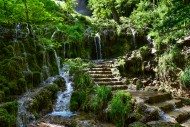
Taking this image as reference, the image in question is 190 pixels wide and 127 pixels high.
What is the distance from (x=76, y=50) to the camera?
17781 mm

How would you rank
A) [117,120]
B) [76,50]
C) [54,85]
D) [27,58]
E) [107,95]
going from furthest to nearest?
[76,50]
[27,58]
[54,85]
[107,95]
[117,120]

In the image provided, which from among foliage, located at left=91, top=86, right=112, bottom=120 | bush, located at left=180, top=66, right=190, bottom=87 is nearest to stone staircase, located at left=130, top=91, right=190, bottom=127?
bush, located at left=180, top=66, right=190, bottom=87

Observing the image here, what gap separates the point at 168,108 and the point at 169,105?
18 cm

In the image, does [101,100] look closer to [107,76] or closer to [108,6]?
[107,76]

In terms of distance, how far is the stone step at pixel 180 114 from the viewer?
885cm

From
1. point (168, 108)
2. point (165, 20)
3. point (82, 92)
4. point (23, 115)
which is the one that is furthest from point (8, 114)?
point (168, 108)

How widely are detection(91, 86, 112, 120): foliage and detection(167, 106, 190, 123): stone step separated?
2.30 m

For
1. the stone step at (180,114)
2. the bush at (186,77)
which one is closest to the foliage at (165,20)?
the bush at (186,77)

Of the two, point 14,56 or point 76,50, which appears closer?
point 14,56

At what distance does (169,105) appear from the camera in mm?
9930

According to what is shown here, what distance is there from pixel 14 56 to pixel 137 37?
10414mm

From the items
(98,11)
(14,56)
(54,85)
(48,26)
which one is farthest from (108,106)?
(98,11)

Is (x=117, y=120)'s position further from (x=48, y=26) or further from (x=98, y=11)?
(x=98, y=11)

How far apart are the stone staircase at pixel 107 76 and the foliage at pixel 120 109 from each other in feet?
10.2
